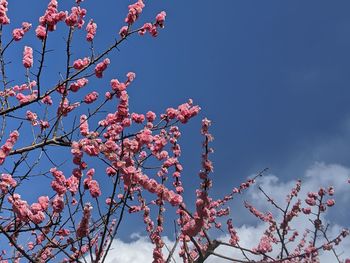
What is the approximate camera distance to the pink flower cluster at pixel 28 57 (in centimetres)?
677

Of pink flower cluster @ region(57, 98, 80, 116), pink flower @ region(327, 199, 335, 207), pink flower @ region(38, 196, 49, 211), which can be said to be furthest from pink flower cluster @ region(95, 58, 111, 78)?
pink flower @ region(327, 199, 335, 207)

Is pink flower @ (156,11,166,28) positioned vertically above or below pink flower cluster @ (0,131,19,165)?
above

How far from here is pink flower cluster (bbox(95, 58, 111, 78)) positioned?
6.60 meters

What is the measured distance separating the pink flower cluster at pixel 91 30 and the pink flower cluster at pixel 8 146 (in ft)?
6.55

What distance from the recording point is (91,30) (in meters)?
7.27

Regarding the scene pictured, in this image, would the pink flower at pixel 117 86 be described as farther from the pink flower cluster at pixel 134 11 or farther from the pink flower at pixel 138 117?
the pink flower cluster at pixel 134 11

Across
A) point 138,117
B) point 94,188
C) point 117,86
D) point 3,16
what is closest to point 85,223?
point 94,188

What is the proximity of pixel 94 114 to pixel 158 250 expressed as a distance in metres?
2.85

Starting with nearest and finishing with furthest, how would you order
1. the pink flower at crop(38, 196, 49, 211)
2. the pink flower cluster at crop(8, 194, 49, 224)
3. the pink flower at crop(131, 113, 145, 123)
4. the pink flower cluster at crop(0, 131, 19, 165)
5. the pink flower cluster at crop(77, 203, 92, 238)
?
the pink flower cluster at crop(77, 203, 92, 238) < the pink flower cluster at crop(8, 194, 49, 224) < the pink flower at crop(38, 196, 49, 211) < the pink flower cluster at crop(0, 131, 19, 165) < the pink flower at crop(131, 113, 145, 123)

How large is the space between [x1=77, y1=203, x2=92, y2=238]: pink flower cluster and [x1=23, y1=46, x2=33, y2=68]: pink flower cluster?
3.35 m

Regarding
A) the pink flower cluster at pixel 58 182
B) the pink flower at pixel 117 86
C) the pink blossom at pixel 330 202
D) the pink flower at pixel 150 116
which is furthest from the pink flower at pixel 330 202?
the pink flower cluster at pixel 58 182

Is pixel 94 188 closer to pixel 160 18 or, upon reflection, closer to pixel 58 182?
pixel 58 182

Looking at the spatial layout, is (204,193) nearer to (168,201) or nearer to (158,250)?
(168,201)

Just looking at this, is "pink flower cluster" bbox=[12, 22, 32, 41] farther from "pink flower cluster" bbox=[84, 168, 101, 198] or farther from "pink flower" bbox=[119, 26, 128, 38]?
"pink flower cluster" bbox=[84, 168, 101, 198]
